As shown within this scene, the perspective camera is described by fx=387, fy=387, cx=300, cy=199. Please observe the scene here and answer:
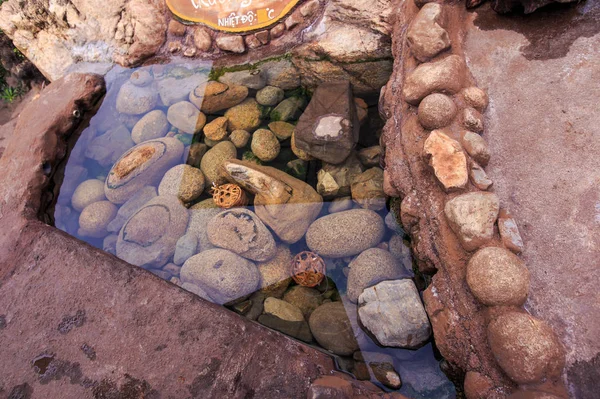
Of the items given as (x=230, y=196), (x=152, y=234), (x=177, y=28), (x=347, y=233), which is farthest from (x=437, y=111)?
(x=177, y=28)

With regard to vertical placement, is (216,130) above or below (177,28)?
below

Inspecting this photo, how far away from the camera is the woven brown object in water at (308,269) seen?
9.12ft

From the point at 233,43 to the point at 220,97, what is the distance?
0.62 metres

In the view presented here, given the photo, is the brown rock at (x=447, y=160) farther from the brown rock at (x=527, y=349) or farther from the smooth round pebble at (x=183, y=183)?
the smooth round pebble at (x=183, y=183)

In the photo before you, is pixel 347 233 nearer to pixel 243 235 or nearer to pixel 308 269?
pixel 308 269

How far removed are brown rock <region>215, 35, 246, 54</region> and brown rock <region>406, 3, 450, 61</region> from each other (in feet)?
6.43

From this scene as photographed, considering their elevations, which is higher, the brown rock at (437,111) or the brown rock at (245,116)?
the brown rock at (437,111)

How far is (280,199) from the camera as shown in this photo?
3.05m

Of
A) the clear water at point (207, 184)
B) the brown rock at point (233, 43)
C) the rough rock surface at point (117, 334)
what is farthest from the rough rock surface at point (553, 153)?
the brown rock at point (233, 43)

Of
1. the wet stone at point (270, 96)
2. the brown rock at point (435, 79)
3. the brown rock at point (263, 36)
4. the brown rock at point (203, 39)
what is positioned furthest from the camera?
the brown rock at point (203, 39)

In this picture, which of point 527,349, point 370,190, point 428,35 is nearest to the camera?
point 527,349

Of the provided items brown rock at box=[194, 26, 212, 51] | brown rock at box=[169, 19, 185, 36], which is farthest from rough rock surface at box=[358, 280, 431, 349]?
brown rock at box=[169, 19, 185, 36]

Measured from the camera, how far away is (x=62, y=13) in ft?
15.1

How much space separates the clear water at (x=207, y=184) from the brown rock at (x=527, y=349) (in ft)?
2.08
